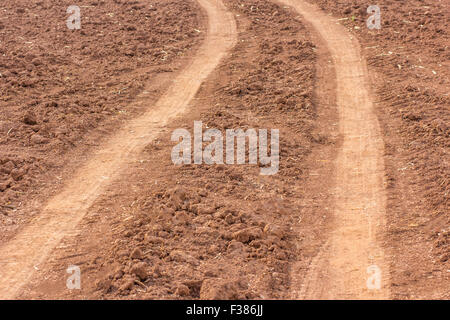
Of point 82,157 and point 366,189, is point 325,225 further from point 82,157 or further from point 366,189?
point 82,157

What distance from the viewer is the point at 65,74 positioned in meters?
14.1

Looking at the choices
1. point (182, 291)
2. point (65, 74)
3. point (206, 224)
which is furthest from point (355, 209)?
point (65, 74)

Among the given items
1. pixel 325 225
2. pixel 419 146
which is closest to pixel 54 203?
pixel 325 225

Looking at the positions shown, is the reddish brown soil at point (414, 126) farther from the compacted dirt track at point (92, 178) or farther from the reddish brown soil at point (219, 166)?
the compacted dirt track at point (92, 178)

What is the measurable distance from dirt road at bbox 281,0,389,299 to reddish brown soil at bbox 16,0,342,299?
12.0 inches

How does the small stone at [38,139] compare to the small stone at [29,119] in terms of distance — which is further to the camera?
the small stone at [29,119]

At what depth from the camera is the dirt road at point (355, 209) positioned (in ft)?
22.8

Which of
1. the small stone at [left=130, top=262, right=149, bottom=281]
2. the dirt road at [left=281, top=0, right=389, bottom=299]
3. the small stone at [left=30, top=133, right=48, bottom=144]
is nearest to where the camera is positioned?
the small stone at [left=130, top=262, right=149, bottom=281]

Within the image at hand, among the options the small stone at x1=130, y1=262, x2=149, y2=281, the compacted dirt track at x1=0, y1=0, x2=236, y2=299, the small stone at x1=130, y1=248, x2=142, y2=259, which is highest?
the compacted dirt track at x1=0, y1=0, x2=236, y2=299

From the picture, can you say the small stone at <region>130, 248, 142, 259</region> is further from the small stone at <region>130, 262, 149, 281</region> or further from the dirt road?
the dirt road

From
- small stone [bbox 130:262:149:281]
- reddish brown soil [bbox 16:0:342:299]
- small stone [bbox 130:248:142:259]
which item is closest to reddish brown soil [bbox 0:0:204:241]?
reddish brown soil [bbox 16:0:342:299]

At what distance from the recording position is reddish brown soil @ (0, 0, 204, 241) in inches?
386

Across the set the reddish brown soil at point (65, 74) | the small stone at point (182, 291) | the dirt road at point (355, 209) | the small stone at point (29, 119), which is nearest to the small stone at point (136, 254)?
the small stone at point (182, 291)

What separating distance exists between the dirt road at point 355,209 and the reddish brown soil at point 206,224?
0.31 m
